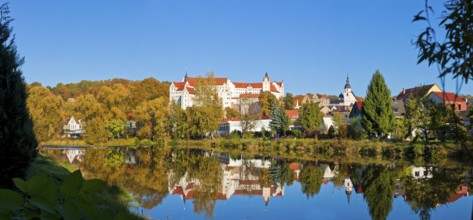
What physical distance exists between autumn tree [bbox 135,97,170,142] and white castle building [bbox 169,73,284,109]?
35.1m

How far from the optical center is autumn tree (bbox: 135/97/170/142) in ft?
167

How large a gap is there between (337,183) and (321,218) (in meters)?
6.60

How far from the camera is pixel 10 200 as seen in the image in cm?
170

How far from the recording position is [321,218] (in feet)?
38.5

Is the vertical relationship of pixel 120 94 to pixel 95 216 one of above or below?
above

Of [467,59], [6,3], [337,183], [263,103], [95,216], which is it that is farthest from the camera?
[263,103]

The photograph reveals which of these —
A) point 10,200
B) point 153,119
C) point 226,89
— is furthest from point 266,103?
point 10,200

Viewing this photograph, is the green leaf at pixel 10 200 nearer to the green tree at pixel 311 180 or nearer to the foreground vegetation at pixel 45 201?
the foreground vegetation at pixel 45 201

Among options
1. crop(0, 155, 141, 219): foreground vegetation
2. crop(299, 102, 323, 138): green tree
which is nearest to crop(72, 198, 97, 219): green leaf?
crop(0, 155, 141, 219): foreground vegetation

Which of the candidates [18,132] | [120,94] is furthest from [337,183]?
[120,94]

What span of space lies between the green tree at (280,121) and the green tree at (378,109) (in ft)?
55.0

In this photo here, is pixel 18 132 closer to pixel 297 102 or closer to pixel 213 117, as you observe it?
pixel 213 117

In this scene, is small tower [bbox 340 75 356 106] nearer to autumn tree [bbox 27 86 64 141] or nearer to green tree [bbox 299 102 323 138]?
green tree [bbox 299 102 323 138]

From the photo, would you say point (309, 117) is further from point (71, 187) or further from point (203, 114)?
point (71, 187)
